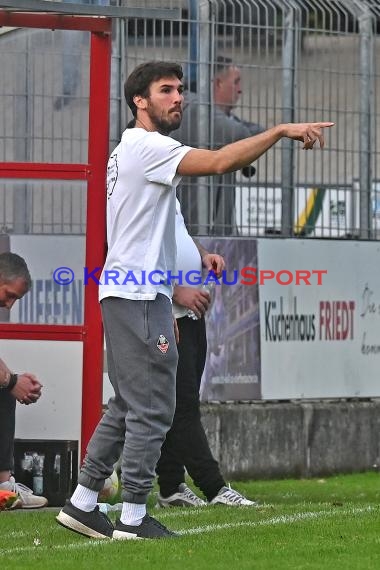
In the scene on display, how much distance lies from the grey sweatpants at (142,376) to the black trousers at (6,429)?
1897mm

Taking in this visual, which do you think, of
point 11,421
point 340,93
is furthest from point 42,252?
point 340,93

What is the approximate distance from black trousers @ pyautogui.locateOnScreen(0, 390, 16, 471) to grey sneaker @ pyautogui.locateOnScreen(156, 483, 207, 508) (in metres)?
0.89

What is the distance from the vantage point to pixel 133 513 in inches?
275

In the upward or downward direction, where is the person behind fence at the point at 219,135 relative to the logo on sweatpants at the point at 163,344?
upward

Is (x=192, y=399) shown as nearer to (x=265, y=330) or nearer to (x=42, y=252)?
(x=42, y=252)

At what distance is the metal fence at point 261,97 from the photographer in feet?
35.2

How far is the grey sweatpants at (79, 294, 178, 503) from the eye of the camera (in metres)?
6.93

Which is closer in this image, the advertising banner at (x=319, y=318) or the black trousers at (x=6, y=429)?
the black trousers at (x=6, y=429)

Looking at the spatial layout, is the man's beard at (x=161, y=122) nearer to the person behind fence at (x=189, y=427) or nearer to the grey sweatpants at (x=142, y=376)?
the grey sweatpants at (x=142, y=376)

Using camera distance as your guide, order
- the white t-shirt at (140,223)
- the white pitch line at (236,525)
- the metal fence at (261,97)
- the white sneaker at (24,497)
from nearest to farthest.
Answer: the white pitch line at (236,525) < the white t-shirt at (140,223) < the white sneaker at (24,497) < the metal fence at (261,97)

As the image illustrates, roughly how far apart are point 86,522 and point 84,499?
0.33 ft

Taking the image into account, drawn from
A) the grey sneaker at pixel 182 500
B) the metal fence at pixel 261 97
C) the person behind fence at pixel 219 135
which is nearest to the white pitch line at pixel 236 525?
the grey sneaker at pixel 182 500

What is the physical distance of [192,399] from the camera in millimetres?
8938

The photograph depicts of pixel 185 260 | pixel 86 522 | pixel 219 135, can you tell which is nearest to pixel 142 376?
pixel 86 522
